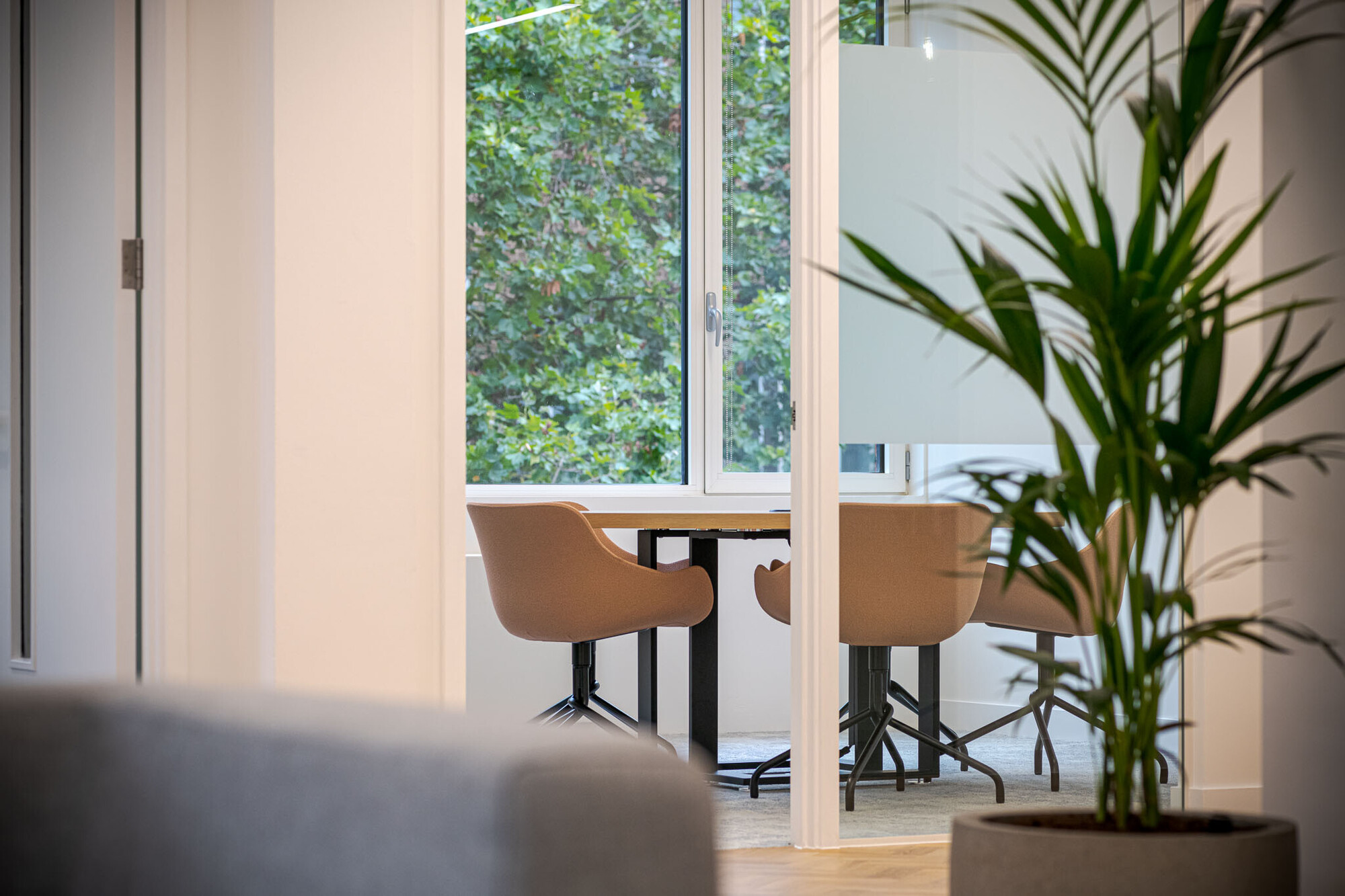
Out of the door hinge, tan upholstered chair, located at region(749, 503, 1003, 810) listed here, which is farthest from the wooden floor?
the door hinge

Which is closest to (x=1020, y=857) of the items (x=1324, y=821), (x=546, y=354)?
(x=1324, y=821)

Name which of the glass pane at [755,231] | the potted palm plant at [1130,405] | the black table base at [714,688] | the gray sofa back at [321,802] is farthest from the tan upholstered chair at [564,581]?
the gray sofa back at [321,802]

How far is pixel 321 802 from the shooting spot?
40.0 inches

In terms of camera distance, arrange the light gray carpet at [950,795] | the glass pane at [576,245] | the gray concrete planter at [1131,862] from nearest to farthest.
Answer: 1. the gray concrete planter at [1131,862]
2. the light gray carpet at [950,795]
3. the glass pane at [576,245]

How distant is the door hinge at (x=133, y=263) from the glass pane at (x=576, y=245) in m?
2.84

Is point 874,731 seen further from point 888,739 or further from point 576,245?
point 576,245

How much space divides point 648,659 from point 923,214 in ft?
6.04

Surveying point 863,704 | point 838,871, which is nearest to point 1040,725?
point 863,704

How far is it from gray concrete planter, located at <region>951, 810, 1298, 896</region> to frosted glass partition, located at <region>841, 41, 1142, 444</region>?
2.20 m

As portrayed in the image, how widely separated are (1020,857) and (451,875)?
2.87 feet

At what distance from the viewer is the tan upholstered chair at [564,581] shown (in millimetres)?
4391

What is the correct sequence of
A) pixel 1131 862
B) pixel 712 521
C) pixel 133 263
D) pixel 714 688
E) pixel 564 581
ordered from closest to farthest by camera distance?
pixel 1131 862 → pixel 133 263 → pixel 712 521 → pixel 564 581 → pixel 714 688

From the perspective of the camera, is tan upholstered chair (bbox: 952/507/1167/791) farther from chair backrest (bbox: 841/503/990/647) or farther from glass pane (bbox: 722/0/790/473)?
glass pane (bbox: 722/0/790/473)

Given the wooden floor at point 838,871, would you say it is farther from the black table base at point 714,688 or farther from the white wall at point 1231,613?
the white wall at point 1231,613
